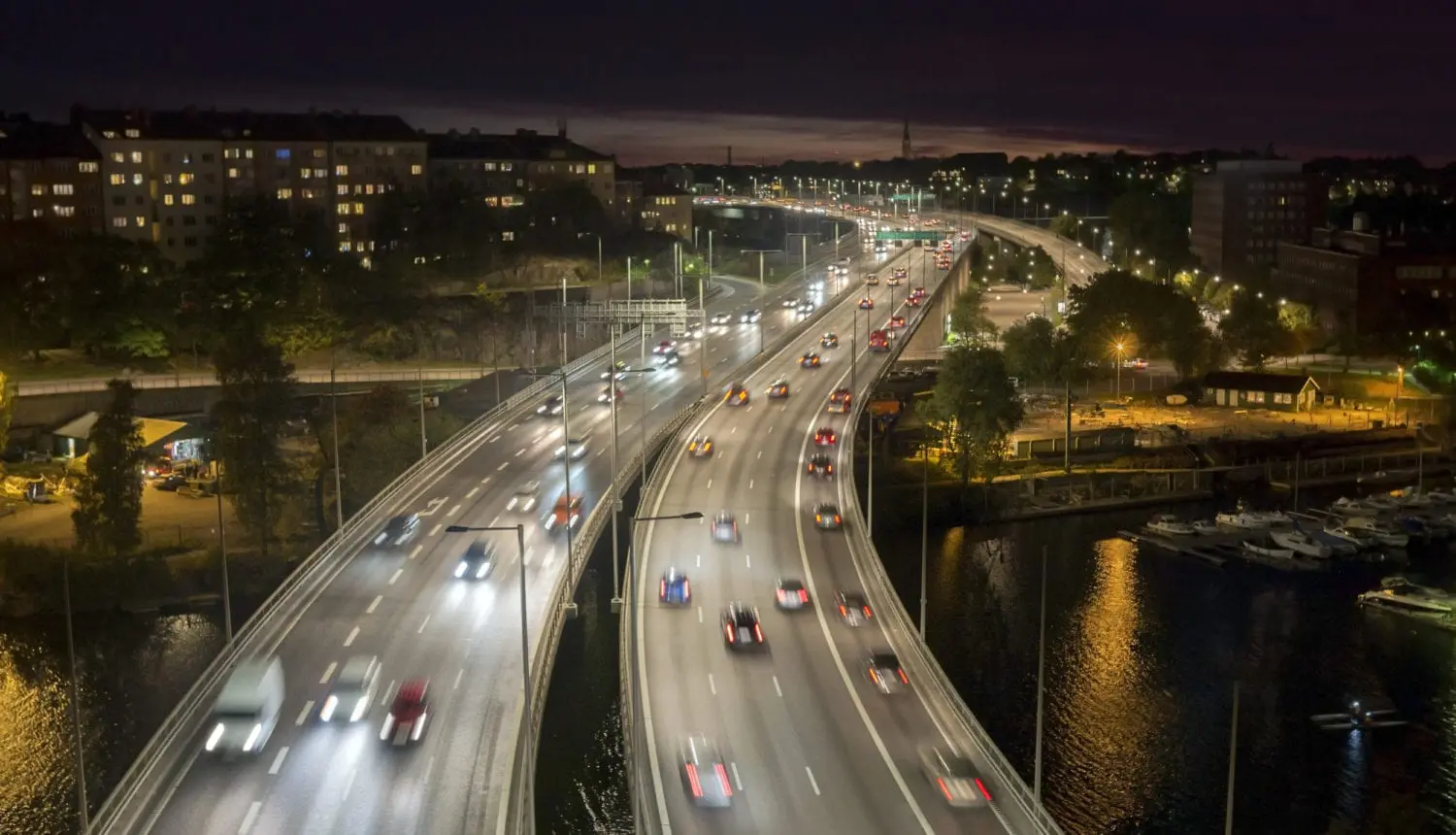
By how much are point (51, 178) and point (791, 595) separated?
199 feet

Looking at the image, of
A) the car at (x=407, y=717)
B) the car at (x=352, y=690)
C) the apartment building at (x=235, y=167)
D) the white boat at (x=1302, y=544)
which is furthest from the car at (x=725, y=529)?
the apartment building at (x=235, y=167)

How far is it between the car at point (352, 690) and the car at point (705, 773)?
5813 millimetres

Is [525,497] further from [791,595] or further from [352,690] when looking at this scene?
[352,690]

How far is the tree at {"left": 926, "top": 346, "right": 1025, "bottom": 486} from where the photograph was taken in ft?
180

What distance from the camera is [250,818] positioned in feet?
68.2

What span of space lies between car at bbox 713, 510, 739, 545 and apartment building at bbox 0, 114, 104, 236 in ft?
162

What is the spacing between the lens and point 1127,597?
1718 inches

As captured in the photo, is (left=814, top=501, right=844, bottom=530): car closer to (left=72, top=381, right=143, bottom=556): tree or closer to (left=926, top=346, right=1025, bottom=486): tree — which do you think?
(left=926, top=346, right=1025, bottom=486): tree

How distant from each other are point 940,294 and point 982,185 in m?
121

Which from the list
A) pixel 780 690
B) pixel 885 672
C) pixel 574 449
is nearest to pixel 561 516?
pixel 574 449

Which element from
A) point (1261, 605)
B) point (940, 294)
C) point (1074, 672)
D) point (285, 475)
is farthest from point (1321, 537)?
point (285, 475)

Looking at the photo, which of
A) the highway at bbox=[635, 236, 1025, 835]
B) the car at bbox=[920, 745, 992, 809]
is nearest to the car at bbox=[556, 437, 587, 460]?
the highway at bbox=[635, 236, 1025, 835]

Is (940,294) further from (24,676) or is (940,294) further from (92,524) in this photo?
(24,676)

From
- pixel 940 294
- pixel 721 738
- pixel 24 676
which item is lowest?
pixel 24 676
